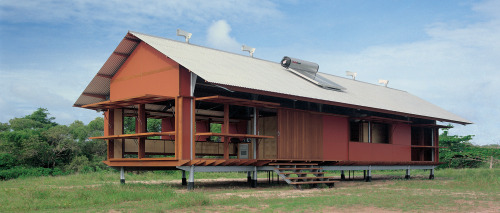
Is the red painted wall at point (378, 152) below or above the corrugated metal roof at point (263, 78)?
below

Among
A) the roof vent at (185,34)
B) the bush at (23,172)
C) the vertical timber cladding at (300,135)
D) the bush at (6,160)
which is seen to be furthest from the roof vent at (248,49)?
the bush at (6,160)

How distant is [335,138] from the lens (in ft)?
79.0

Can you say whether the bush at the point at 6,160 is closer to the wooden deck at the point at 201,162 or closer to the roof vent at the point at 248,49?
the wooden deck at the point at 201,162

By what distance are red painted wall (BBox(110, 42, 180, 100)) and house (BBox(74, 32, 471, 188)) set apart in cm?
4

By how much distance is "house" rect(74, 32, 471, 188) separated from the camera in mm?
19078

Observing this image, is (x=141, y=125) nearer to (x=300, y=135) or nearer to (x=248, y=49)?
(x=300, y=135)

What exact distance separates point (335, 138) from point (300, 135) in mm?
2500

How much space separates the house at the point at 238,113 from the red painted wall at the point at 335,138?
0.05 metres

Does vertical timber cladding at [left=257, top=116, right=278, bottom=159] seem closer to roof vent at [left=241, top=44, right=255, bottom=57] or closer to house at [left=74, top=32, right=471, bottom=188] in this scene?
house at [left=74, top=32, right=471, bottom=188]

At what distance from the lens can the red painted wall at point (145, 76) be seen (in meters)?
19.6

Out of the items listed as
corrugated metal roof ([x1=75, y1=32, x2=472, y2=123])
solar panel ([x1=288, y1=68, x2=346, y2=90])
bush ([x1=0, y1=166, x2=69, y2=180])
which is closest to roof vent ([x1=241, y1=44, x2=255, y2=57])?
corrugated metal roof ([x1=75, y1=32, x2=472, y2=123])

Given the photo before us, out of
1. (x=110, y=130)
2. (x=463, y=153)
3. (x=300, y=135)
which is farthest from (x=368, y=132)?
(x=463, y=153)

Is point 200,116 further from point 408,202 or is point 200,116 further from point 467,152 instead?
point 467,152

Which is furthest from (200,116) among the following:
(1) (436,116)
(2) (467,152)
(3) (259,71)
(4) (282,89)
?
(2) (467,152)
